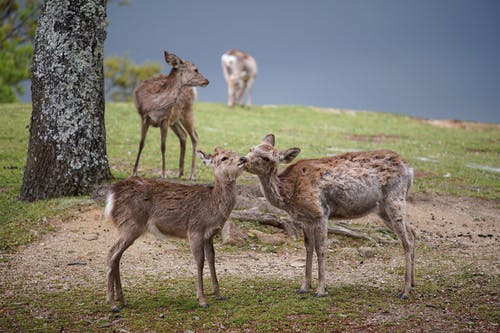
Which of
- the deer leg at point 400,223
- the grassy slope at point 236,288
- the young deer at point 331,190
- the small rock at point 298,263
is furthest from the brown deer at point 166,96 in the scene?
the deer leg at point 400,223

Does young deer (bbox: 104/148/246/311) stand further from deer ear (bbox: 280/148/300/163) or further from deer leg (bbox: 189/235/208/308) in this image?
deer ear (bbox: 280/148/300/163)

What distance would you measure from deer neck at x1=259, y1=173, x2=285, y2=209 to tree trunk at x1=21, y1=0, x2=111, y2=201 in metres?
4.72

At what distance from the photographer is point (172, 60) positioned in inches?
492

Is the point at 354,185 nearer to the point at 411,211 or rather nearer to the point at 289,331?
the point at 289,331

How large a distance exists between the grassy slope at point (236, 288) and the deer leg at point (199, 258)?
0.13 meters

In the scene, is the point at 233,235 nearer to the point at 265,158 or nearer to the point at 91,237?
the point at 91,237

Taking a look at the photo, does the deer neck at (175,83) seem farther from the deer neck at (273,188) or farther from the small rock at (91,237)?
the deer neck at (273,188)

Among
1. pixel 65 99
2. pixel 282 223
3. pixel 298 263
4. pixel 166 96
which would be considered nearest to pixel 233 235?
pixel 282 223

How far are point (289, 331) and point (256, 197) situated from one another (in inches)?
207

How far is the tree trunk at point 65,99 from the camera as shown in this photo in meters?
10.2

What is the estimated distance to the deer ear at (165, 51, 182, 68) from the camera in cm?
1241

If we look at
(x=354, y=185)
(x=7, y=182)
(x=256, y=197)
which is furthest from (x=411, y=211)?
(x=7, y=182)

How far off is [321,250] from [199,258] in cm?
141

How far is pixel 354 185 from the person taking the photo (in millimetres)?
6938
